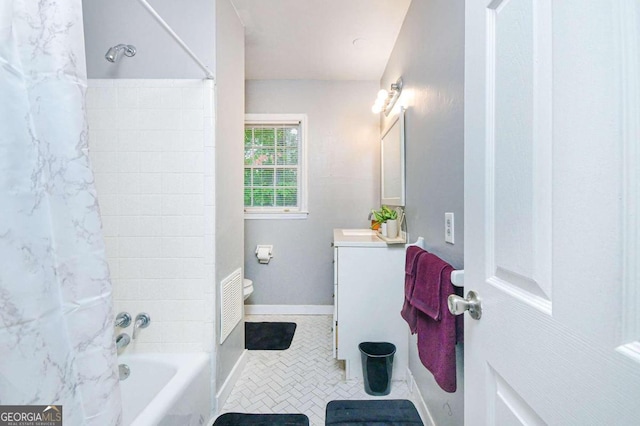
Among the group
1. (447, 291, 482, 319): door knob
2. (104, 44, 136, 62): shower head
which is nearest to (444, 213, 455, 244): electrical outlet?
(447, 291, 482, 319): door knob

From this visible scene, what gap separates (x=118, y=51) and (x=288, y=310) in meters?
2.56

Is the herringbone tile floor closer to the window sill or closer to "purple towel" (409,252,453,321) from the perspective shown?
"purple towel" (409,252,453,321)

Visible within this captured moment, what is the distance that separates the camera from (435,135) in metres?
1.34

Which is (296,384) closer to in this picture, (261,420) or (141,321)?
(261,420)

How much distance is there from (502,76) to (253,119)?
274cm

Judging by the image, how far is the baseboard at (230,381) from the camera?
1606mm

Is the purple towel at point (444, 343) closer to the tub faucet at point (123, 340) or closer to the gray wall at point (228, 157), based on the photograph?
the gray wall at point (228, 157)

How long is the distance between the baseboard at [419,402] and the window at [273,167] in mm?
1854

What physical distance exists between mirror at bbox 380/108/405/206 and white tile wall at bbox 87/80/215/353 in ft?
4.08

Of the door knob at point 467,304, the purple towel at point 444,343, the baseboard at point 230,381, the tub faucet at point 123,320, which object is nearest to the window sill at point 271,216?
the baseboard at point 230,381

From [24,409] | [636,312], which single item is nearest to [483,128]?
[636,312]

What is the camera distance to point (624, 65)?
0.34m

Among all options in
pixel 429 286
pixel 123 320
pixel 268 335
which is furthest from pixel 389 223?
pixel 123 320

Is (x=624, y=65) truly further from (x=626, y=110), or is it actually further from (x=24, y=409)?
(x=24, y=409)
